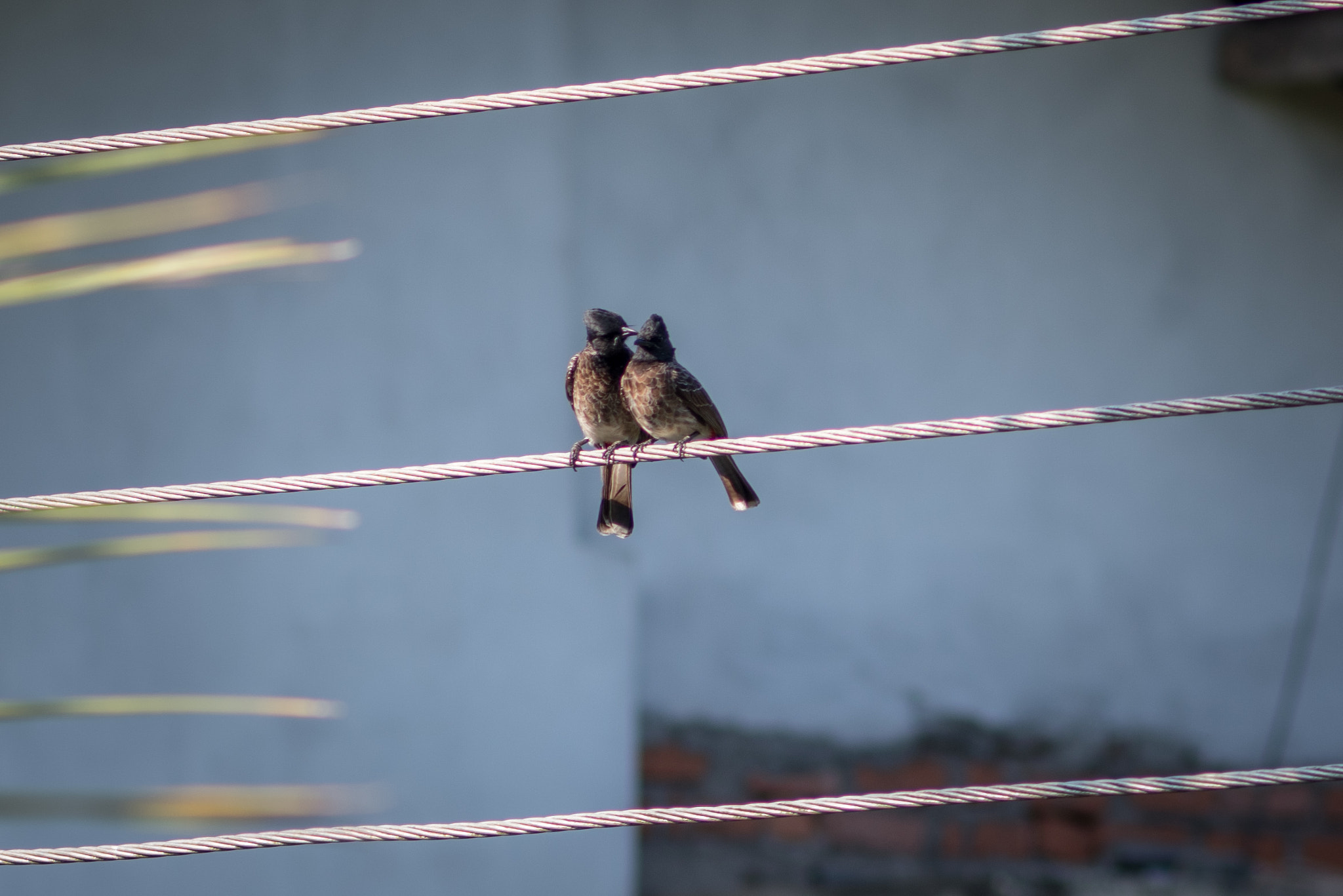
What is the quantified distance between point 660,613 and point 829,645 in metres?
0.51

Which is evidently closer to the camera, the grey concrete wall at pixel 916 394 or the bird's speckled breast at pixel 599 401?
the bird's speckled breast at pixel 599 401

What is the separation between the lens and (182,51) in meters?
3.18

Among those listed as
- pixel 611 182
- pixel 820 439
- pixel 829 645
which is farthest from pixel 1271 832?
pixel 820 439

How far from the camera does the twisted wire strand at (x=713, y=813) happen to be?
1.63 m

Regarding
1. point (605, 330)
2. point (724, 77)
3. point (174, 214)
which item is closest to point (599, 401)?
point (605, 330)

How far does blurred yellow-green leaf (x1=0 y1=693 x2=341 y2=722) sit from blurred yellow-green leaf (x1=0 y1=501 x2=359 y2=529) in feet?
0.67

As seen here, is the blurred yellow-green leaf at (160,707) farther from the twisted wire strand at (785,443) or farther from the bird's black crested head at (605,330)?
the bird's black crested head at (605,330)

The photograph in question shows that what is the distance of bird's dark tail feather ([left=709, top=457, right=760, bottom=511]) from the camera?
2.67 metres

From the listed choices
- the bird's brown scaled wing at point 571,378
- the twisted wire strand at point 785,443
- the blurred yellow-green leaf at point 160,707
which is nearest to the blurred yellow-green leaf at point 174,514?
the twisted wire strand at point 785,443

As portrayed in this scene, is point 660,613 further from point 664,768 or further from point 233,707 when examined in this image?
point 233,707

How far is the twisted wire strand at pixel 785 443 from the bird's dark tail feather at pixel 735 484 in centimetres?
80

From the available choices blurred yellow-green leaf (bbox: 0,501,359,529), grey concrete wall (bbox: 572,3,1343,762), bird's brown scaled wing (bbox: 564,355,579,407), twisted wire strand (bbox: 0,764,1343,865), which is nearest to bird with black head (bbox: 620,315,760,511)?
bird's brown scaled wing (bbox: 564,355,579,407)

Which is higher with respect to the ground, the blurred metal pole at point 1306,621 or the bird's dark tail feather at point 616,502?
the bird's dark tail feather at point 616,502

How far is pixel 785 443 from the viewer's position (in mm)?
1757
